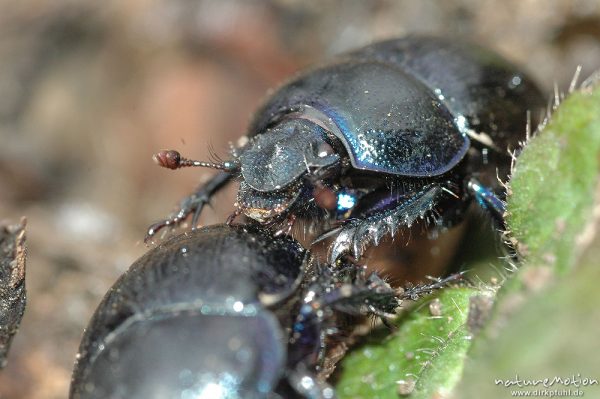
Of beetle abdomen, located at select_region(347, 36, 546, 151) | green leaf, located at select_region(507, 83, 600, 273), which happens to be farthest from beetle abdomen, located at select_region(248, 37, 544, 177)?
green leaf, located at select_region(507, 83, 600, 273)

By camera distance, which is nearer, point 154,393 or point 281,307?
point 154,393

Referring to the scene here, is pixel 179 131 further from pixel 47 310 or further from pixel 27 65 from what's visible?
pixel 47 310

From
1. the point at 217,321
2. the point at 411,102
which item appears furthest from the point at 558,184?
the point at 217,321

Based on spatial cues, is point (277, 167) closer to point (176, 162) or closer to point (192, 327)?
point (176, 162)

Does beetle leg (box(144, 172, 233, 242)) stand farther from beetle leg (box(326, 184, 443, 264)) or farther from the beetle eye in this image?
beetle leg (box(326, 184, 443, 264))

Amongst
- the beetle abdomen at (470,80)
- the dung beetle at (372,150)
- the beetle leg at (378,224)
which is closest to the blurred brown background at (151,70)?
the beetle abdomen at (470,80)

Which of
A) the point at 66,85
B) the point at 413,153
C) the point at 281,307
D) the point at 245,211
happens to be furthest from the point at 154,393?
the point at 66,85

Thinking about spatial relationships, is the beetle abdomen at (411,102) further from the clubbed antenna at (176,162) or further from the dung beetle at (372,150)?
the clubbed antenna at (176,162)
